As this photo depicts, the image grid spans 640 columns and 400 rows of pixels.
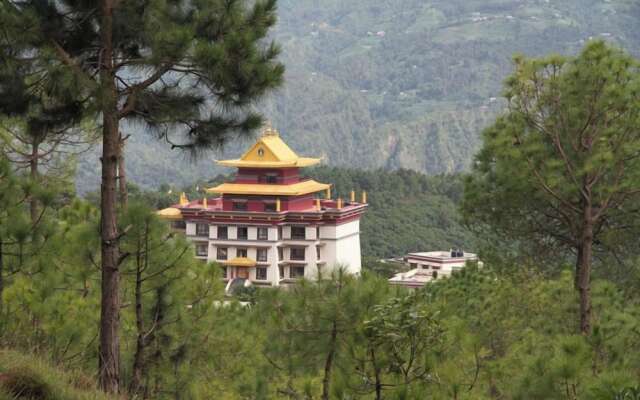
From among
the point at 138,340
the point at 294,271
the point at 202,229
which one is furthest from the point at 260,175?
the point at 138,340

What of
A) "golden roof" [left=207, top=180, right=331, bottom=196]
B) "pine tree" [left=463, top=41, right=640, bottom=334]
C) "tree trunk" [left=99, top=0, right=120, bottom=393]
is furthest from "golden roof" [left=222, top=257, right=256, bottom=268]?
"tree trunk" [left=99, top=0, right=120, bottom=393]

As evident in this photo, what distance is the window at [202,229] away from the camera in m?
38.7

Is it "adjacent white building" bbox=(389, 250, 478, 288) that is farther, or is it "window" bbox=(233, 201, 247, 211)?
"adjacent white building" bbox=(389, 250, 478, 288)

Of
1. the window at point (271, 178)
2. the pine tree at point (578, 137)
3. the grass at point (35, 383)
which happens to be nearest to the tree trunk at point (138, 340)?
the grass at point (35, 383)

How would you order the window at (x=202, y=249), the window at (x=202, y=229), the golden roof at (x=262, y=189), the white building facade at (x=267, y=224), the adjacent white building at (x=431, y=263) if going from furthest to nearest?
the adjacent white building at (x=431, y=263) → the window at (x=202, y=229) → the window at (x=202, y=249) → the white building facade at (x=267, y=224) → the golden roof at (x=262, y=189)

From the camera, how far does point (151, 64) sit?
8.26 m

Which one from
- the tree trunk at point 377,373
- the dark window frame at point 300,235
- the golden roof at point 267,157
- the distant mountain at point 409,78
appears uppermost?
the distant mountain at point 409,78

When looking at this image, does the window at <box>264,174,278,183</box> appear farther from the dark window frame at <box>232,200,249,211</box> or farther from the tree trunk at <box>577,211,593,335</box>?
the tree trunk at <box>577,211,593,335</box>

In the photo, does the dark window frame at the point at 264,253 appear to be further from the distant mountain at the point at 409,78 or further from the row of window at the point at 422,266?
the distant mountain at the point at 409,78

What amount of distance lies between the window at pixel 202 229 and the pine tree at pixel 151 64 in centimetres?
3008

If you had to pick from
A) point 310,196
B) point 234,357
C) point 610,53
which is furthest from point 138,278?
point 310,196

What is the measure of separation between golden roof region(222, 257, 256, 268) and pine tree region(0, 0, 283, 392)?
1142 inches

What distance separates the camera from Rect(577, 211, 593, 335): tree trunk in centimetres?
1253

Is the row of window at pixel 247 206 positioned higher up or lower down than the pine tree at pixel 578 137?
higher up
